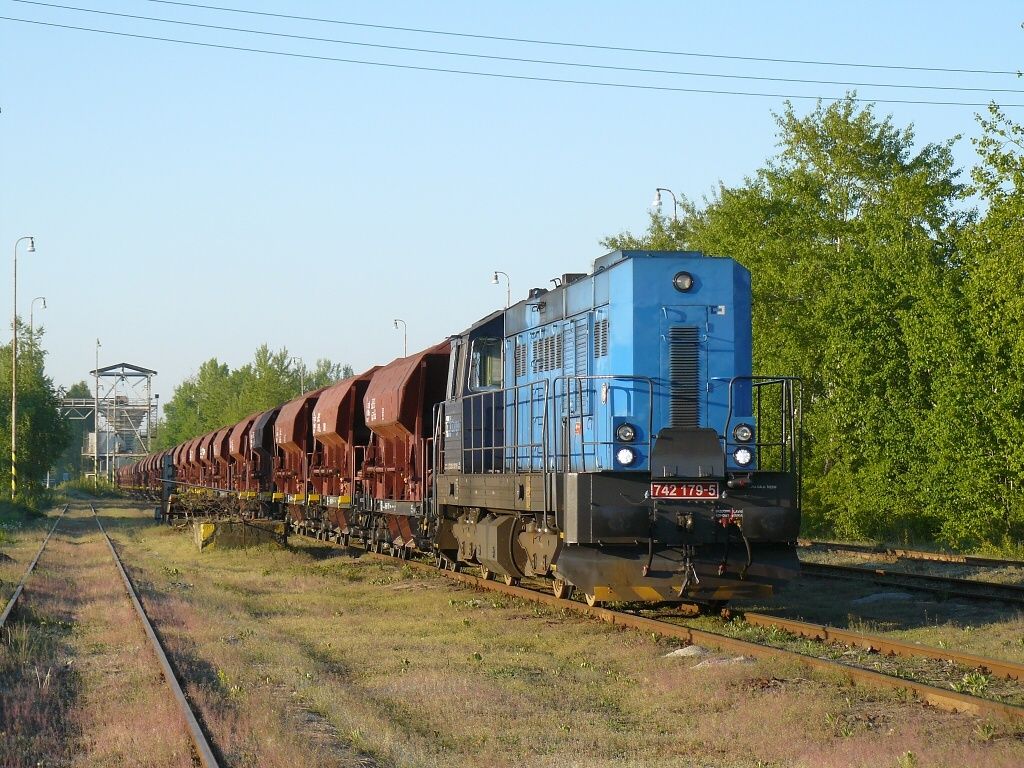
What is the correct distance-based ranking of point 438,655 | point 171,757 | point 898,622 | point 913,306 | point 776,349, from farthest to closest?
1. point 776,349
2. point 913,306
3. point 898,622
4. point 438,655
5. point 171,757

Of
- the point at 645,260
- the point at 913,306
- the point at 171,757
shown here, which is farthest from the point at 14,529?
the point at 171,757

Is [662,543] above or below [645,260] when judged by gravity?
below

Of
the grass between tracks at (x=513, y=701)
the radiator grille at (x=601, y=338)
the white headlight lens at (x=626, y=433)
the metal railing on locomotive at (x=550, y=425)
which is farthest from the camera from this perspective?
the radiator grille at (x=601, y=338)

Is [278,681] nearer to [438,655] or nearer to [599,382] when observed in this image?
[438,655]

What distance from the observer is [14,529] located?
1432 inches

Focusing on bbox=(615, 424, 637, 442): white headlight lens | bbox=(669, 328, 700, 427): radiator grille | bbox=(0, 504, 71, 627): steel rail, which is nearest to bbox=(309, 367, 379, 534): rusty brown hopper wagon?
bbox=(0, 504, 71, 627): steel rail

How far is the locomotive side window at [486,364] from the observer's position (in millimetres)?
16969

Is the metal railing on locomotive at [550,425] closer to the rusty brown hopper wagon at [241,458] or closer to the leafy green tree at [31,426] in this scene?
the rusty brown hopper wagon at [241,458]

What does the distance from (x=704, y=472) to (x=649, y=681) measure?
2.93 metres

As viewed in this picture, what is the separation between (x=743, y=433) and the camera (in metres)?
12.6

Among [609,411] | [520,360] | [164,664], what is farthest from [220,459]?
[164,664]

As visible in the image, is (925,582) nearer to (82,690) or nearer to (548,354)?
(548,354)

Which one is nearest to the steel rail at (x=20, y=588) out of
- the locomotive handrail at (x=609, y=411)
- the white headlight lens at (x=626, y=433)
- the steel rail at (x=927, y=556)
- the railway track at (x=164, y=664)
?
the railway track at (x=164, y=664)

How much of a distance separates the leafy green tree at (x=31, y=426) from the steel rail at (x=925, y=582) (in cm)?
4163
